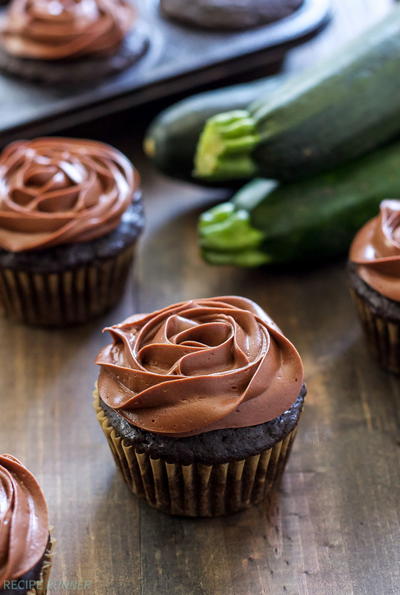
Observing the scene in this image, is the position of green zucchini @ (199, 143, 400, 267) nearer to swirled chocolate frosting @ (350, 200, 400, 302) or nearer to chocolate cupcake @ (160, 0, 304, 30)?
swirled chocolate frosting @ (350, 200, 400, 302)

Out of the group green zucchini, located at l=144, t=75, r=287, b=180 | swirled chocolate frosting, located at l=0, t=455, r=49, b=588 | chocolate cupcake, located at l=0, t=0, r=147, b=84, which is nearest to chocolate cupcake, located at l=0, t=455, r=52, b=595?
swirled chocolate frosting, located at l=0, t=455, r=49, b=588

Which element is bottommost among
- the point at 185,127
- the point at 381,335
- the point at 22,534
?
the point at 381,335

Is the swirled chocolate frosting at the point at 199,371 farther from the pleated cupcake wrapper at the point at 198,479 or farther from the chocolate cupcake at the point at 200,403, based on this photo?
the pleated cupcake wrapper at the point at 198,479

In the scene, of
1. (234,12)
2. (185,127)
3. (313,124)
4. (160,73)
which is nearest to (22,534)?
(313,124)

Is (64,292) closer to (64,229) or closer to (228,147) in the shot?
(64,229)

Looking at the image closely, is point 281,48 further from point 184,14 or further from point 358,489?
point 358,489

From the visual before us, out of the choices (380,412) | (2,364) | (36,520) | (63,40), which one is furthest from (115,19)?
(36,520)
